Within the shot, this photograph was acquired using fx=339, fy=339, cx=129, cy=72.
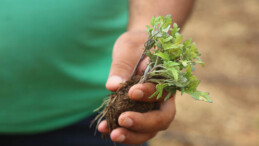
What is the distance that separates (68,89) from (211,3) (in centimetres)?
666

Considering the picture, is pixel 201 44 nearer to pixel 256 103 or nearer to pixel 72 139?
pixel 256 103

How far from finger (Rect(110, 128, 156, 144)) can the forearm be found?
67cm

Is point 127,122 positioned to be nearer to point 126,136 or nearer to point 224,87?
point 126,136

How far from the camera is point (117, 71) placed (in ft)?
5.83

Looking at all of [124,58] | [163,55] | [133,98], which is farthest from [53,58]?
[163,55]

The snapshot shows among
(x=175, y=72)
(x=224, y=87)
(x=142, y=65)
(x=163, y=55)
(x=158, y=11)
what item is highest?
(x=224, y=87)

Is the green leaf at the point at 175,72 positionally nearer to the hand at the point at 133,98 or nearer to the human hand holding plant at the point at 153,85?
the human hand holding plant at the point at 153,85

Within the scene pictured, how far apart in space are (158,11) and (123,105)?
0.70 metres

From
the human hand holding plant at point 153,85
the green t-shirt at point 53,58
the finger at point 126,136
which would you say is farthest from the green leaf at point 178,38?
the green t-shirt at point 53,58

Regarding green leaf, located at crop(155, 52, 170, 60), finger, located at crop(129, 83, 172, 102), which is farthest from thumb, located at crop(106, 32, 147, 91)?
green leaf, located at crop(155, 52, 170, 60)

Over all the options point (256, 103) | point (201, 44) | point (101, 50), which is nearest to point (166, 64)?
point (101, 50)

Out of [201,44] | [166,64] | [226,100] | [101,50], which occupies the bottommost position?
[166,64]

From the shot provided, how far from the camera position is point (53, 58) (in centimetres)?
206

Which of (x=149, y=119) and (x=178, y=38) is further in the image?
(x=149, y=119)
